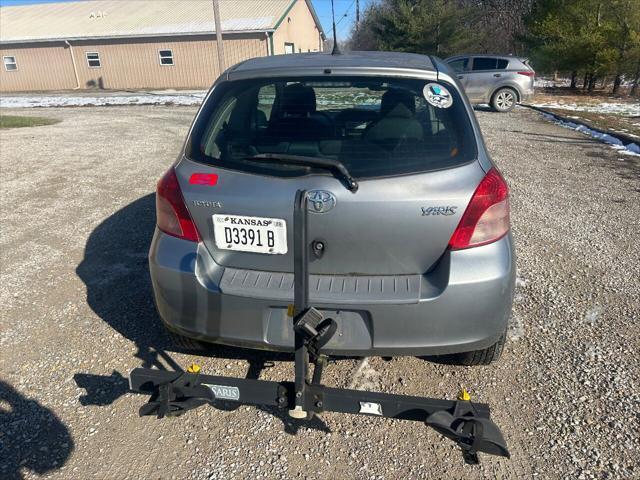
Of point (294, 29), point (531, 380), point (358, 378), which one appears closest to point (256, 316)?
point (358, 378)

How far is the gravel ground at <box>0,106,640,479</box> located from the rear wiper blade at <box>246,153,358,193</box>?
1180mm

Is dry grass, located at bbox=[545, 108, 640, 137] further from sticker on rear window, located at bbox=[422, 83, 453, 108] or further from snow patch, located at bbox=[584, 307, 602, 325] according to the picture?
sticker on rear window, located at bbox=[422, 83, 453, 108]

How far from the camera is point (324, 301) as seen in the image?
2.11m

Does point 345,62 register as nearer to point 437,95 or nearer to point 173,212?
point 437,95

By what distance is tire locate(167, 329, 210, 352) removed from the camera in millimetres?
2664

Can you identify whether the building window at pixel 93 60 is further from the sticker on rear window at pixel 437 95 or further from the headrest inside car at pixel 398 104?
the sticker on rear window at pixel 437 95

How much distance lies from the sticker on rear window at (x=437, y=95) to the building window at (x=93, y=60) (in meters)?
31.9

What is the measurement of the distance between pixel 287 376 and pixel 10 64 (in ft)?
120

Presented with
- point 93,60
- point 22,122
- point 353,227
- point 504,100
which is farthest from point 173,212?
point 93,60

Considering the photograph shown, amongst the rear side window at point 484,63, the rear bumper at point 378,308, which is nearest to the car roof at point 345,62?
the rear bumper at point 378,308

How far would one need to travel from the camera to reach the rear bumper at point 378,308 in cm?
211

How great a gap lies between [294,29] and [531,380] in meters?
31.8

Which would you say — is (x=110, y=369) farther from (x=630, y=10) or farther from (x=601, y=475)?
(x=630, y=10)

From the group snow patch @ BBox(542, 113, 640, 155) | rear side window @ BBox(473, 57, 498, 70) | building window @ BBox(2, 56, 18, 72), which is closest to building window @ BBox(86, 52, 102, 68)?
building window @ BBox(2, 56, 18, 72)
